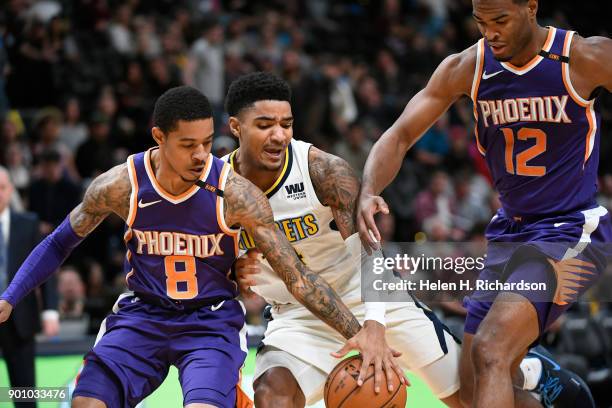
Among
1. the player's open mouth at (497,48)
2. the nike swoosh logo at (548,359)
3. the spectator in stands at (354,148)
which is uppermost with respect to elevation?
the player's open mouth at (497,48)

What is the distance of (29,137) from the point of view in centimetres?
1064

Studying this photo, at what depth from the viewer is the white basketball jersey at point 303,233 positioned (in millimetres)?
5133

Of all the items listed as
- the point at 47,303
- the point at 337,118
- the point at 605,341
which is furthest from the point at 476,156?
the point at 47,303

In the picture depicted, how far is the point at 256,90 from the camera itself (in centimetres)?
509

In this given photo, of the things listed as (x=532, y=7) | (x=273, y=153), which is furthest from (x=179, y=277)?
(x=532, y=7)

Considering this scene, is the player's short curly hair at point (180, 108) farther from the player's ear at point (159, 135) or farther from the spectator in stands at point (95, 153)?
the spectator in stands at point (95, 153)

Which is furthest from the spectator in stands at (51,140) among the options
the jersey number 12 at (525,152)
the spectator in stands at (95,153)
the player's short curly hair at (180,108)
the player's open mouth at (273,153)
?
the jersey number 12 at (525,152)

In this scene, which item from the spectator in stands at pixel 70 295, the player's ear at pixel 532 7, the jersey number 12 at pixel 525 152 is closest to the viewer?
the player's ear at pixel 532 7

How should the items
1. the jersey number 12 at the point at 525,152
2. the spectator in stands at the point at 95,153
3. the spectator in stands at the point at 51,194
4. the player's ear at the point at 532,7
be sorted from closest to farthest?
the player's ear at the point at 532,7 → the jersey number 12 at the point at 525,152 → the spectator in stands at the point at 51,194 → the spectator in stands at the point at 95,153

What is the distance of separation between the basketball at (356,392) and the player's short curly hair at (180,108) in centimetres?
143

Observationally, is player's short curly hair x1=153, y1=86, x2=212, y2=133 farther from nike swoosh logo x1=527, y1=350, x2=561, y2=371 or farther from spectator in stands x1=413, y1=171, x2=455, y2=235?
spectator in stands x1=413, y1=171, x2=455, y2=235

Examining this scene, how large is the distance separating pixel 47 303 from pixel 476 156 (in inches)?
286

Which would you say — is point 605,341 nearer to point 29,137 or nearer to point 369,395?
point 369,395

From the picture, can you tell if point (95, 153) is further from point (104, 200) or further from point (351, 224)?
point (351, 224)
